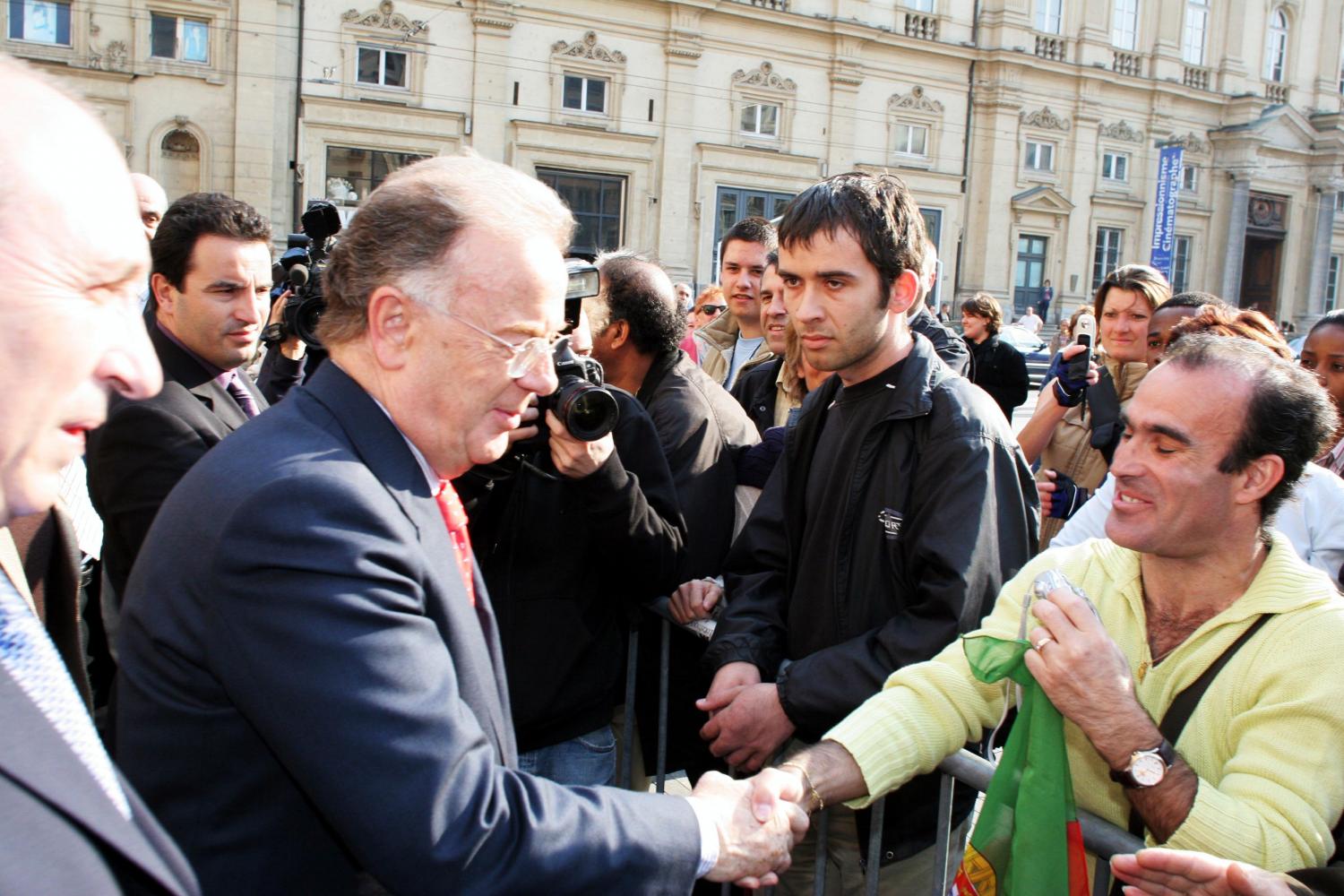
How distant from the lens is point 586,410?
7.52 feet

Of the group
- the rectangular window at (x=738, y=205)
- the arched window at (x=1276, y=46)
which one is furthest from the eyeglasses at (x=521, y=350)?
the arched window at (x=1276, y=46)

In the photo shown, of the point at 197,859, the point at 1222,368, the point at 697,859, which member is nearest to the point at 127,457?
the point at 197,859

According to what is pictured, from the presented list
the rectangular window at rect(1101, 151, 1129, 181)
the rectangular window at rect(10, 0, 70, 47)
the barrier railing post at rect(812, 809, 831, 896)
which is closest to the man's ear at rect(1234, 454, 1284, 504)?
the barrier railing post at rect(812, 809, 831, 896)

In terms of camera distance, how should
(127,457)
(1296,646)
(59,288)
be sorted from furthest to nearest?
(127,457), (1296,646), (59,288)

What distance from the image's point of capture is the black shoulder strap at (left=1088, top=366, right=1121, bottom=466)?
14.5 feet

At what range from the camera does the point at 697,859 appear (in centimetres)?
161

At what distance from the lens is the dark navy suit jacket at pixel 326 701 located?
4.39 feet

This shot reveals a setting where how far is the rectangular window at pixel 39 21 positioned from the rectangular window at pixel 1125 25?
2927cm

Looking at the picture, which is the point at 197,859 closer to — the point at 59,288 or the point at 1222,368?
the point at 59,288

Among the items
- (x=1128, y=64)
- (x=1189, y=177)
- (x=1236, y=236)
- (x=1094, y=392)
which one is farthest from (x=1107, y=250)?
(x=1094, y=392)

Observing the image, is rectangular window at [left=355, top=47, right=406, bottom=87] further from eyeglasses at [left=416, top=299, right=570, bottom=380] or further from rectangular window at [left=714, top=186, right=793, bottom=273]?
eyeglasses at [left=416, top=299, right=570, bottom=380]

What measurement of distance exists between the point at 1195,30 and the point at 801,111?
1638 cm

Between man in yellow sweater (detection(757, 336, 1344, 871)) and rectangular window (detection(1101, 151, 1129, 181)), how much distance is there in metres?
33.0

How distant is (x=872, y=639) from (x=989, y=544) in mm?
352
